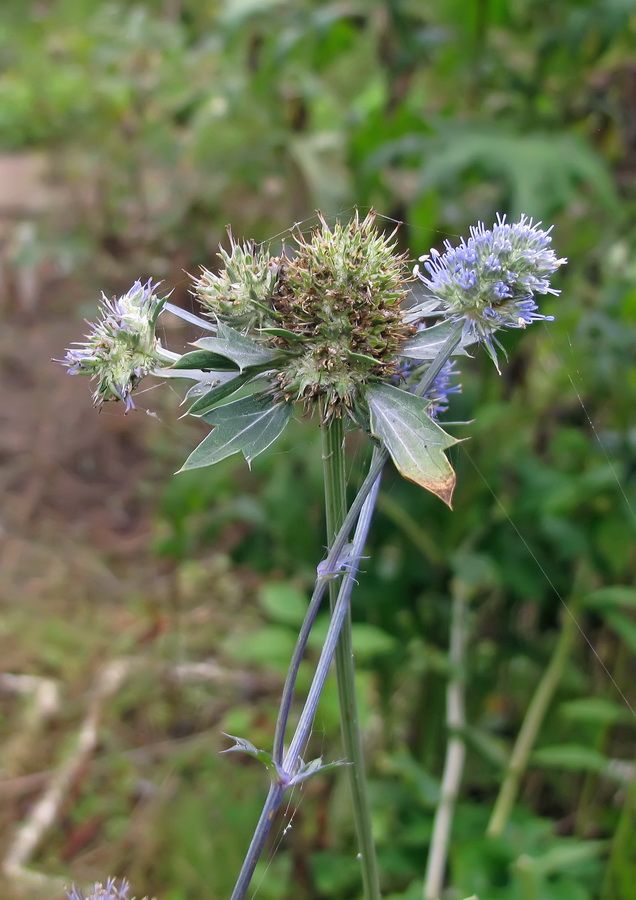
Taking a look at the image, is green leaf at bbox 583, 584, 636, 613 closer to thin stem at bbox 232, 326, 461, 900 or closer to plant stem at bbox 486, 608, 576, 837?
plant stem at bbox 486, 608, 576, 837

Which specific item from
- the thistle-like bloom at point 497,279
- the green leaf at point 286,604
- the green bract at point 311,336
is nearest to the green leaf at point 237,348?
the green bract at point 311,336

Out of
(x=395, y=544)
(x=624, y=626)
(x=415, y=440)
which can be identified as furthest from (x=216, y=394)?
(x=395, y=544)

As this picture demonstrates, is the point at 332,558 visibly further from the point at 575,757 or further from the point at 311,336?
the point at 575,757

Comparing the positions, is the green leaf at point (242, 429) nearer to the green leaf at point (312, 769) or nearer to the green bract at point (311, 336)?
the green bract at point (311, 336)

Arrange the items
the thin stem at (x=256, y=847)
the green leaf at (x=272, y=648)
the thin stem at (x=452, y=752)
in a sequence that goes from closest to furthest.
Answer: the thin stem at (x=256, y=847)
the thin stem at (x=452, y=752)
the green leaf at (x=272, y=648)

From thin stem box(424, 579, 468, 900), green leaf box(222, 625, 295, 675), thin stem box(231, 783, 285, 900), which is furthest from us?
green leaf box(222, 625, 295, 675)

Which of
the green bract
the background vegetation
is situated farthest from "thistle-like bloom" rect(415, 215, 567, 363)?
the background vegetation
